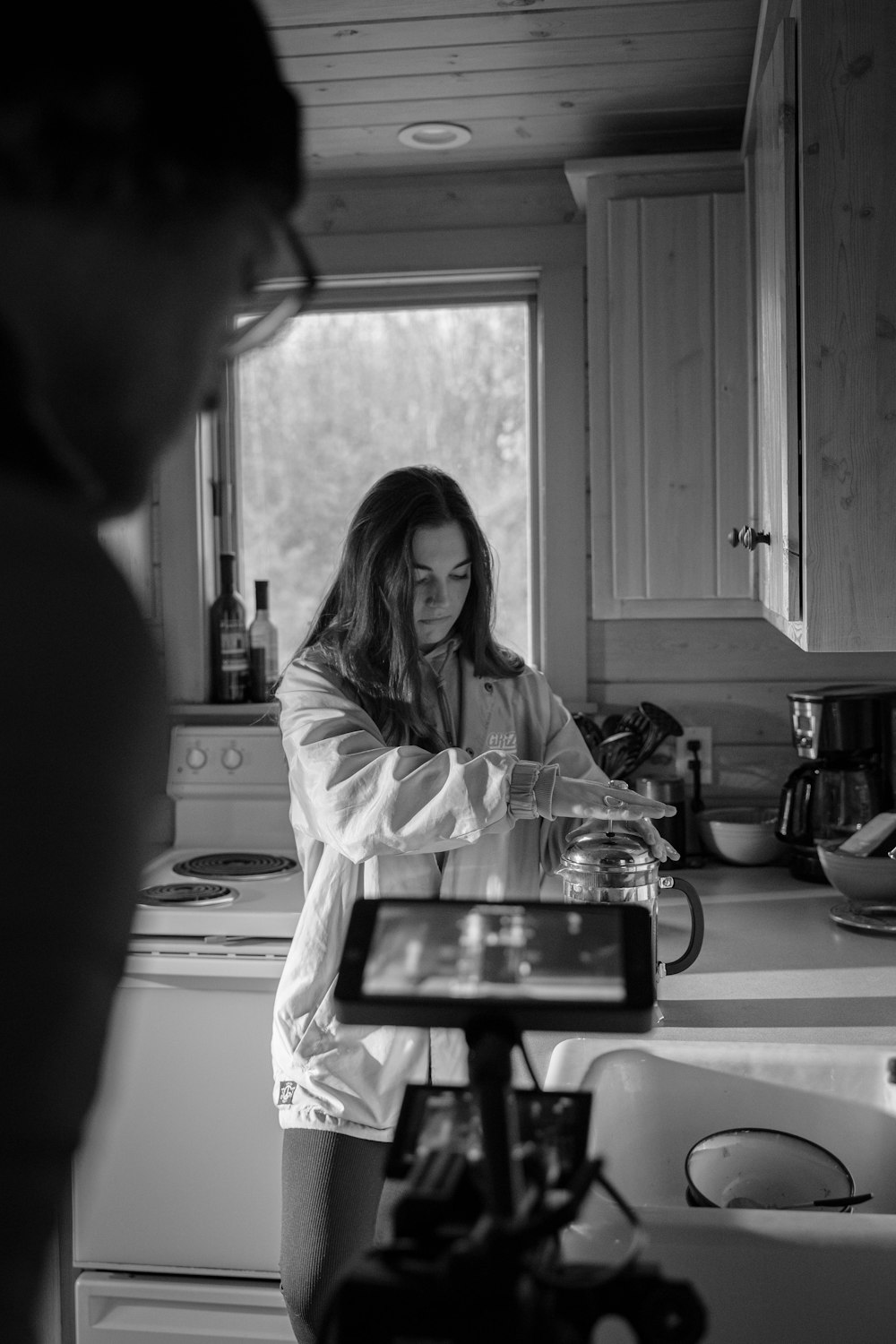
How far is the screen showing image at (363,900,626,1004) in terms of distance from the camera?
0.53 metres

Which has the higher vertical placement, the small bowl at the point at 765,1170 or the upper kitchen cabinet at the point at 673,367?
the upper kitchen cabinet at the point at 673,367

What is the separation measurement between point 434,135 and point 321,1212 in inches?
78.6

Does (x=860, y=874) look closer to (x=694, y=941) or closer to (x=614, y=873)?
(x=694, y=941)

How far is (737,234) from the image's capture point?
94.5 inches

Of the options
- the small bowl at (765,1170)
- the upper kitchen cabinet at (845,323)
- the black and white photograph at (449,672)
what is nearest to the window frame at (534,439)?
the black and white photograph at (449,672)

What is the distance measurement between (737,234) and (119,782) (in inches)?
89.5

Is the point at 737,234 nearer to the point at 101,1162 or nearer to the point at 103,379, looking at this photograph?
the point at 101,1162

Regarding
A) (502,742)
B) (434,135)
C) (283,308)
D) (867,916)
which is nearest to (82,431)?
(283,308)

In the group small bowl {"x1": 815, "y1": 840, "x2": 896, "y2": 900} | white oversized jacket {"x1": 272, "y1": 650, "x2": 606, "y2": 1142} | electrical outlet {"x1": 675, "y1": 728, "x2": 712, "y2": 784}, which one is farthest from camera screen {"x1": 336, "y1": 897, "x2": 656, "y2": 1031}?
electrical outlet {"x1": 675, "y1": 728, "x2": 712, "y2": 784}

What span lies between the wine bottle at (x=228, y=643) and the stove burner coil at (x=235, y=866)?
38 cm

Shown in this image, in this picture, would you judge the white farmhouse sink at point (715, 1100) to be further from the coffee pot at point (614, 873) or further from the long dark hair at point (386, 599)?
the long dark hair at point (386, 599)

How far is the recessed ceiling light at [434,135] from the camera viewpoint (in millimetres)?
2498

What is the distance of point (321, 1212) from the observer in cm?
177

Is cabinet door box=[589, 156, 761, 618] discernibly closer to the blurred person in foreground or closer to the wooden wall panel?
the wooden wall panel
